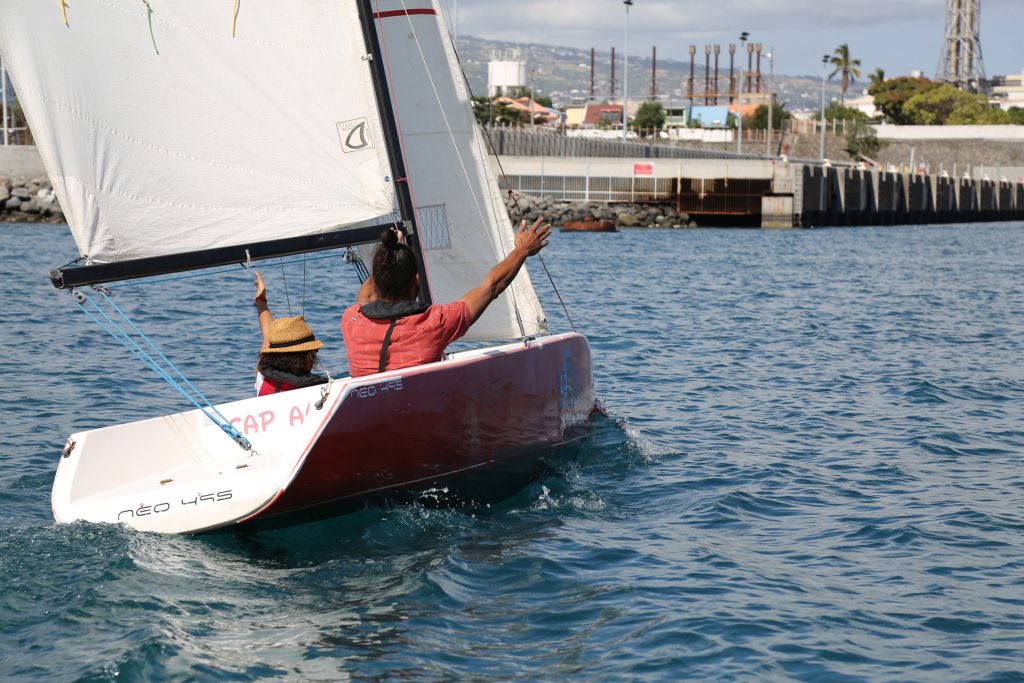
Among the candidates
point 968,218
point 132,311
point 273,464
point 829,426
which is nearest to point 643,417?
point 829,426

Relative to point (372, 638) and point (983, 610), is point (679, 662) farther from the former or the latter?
point (983, 610)

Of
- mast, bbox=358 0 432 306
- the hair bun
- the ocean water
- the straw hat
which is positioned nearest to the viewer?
the ocean water

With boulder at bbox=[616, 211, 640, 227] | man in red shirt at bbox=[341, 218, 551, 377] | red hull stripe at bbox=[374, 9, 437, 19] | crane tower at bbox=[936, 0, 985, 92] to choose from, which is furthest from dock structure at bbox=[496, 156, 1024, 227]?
crane tower at bbox=[936, 0, 985, 92]

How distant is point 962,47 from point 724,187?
137 metres

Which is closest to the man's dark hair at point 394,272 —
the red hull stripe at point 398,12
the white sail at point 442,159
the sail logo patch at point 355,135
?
the sail logo patch at point 355,135

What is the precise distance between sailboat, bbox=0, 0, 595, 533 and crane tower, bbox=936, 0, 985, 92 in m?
189

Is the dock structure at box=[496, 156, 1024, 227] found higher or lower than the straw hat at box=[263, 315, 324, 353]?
higher

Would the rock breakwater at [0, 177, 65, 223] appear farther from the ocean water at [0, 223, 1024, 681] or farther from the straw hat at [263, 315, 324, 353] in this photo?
the straw hat at [263, 315, 324, 353]

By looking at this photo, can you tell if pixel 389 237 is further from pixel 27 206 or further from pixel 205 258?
pixel 27 206

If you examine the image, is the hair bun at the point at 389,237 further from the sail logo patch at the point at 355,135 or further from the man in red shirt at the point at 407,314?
the sail logo patch at the point at 355,135

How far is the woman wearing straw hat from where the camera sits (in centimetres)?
889

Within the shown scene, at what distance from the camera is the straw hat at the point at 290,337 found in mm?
8852

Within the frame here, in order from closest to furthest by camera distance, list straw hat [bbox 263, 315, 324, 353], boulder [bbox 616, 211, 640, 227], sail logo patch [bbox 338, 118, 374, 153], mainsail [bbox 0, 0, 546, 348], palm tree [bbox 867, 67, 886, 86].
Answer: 1. mainsail [bbox 0, 0, 546, 348]
2. straw hat [bbox 263, 315, 324, 353]
3. sail logo patch [bbox 338, 118, 374, 153]
4. boulder [bbox 616, 211, 640, 227]
5. palm tree [bbox 867, 67, 886, 86]

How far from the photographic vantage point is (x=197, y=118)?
9.24 metres
